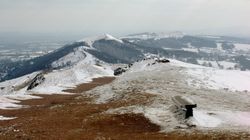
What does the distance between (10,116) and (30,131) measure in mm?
16169

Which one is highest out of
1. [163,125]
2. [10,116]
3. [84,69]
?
[163,125]

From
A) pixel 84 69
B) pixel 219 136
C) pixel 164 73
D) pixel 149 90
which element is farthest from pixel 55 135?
pixel 84 69

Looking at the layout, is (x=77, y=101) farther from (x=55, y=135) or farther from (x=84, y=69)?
(x=84, y=69)

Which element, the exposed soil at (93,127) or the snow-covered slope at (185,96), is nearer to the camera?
the exposed soil at (93,127)

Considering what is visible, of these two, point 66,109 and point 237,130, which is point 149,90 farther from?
point 237,130

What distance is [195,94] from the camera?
49719 mm

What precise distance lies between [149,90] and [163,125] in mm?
Answer: 18459

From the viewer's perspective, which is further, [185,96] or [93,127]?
[185,96]

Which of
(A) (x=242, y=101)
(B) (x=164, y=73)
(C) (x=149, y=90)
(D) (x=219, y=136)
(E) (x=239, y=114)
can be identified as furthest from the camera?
(B) (x=164, y=73)

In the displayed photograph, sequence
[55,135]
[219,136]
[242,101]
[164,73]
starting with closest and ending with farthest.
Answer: [219,136] → [55,135] → [242,101] → [164,73]

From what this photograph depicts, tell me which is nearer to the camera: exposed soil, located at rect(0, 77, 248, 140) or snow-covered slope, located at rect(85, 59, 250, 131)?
exposed soil, located at rect(0, 77, 248, 140)

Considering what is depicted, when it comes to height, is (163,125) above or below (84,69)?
above

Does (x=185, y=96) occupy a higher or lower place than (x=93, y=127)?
higher

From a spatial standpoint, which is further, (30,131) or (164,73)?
(164,73)
